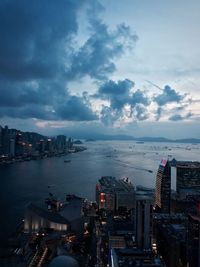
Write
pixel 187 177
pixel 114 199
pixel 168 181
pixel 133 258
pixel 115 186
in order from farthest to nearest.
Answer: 1. pixel 187 177
2. pixel 115 186
3. pixel 168 181
4. pixel 114 199
5. pixel 133 258

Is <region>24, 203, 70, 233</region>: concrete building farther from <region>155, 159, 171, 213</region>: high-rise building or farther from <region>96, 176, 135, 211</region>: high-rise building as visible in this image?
<region>155, 159, 171, 213</region>: high-rise building

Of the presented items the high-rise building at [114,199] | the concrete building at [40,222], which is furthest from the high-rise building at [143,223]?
the high-rise building at [114,199]

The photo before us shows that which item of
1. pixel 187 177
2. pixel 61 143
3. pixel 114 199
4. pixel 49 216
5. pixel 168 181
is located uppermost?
pixel 61 143

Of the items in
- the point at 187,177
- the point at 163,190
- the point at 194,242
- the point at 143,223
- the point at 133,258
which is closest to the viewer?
the point at 133,258

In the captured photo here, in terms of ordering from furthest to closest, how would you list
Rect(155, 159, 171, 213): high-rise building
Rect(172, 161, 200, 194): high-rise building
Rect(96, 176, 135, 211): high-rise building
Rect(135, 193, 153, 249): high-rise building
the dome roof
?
Rect(172, 161, 200, 194): high-rise building, Rect(155, 159, 171, 213): high-rise building, Rect(96, 176, 135, 211): high-rise building, Rect(135, 193, 153, 249): high-rise building, the dome roof

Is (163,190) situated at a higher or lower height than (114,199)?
higher

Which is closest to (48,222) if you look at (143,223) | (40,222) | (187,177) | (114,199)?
(40,222)

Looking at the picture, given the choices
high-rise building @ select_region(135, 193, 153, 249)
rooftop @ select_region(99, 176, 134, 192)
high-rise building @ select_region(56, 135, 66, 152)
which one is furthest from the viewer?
high-rise building @ select_region(56, 135, 66, 152)

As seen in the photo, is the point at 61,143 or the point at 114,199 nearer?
the point at 114,199

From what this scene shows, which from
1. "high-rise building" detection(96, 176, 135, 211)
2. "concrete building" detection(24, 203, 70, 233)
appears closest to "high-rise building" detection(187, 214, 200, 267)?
"concrete building" detection(24, 203, 70, 233)

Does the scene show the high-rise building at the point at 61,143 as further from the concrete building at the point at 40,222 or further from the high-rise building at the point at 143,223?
the high-rise building at the point at 143,223

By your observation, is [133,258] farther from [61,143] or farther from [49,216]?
[61,143]

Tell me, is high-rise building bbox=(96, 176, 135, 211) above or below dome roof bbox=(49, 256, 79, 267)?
below
